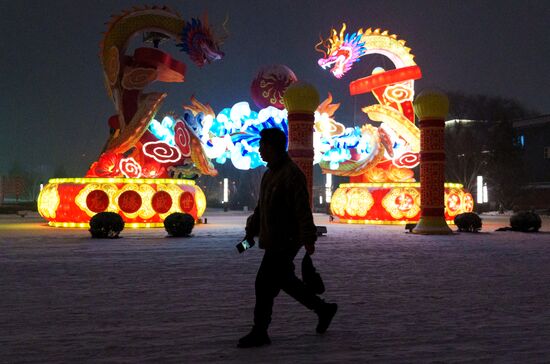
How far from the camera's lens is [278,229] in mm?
5379

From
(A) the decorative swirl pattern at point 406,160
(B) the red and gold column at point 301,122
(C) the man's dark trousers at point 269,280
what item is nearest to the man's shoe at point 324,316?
(C) the man's dark trousers at point 269,280

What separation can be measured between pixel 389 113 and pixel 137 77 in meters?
9.56

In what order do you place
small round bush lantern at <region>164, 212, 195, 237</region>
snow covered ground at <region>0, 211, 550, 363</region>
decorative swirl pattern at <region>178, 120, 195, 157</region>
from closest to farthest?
snow covered ground at <region>0, 211, 550, 363</region> → small round bush lantern at <region>164, 212, 195, 237</region> → decorative swirl pattern at <region>178, 120, 195, 157</region>

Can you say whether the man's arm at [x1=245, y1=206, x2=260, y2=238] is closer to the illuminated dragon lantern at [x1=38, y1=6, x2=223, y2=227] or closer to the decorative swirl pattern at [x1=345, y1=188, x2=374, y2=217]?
the illuminated dragon lantern at [x1=38, y1=6, x2=223, y2=227]

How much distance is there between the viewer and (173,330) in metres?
5.75

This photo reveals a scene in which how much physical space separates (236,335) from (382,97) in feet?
72.3

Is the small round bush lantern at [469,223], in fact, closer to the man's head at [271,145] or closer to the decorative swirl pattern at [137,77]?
the decorative swirl pattern at [137,77]

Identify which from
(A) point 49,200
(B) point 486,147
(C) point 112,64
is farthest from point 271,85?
(B) point 486,147

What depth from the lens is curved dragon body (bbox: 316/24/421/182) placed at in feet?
85.6

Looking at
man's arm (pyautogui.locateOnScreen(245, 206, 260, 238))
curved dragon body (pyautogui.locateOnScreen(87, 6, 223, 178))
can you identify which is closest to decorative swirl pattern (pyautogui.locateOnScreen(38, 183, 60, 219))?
curved dragon body (pyautogui.locateOnScreen(87, 6, 223, 178))

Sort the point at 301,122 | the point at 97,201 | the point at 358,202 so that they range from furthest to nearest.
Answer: the point at 358,202 < the point at 97,201 < the point at 301,122

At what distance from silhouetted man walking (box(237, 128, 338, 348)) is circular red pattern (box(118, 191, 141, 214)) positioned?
17063mm

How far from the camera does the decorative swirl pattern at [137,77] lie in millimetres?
22688

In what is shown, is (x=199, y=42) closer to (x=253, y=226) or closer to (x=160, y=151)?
(x=160, y=151)
